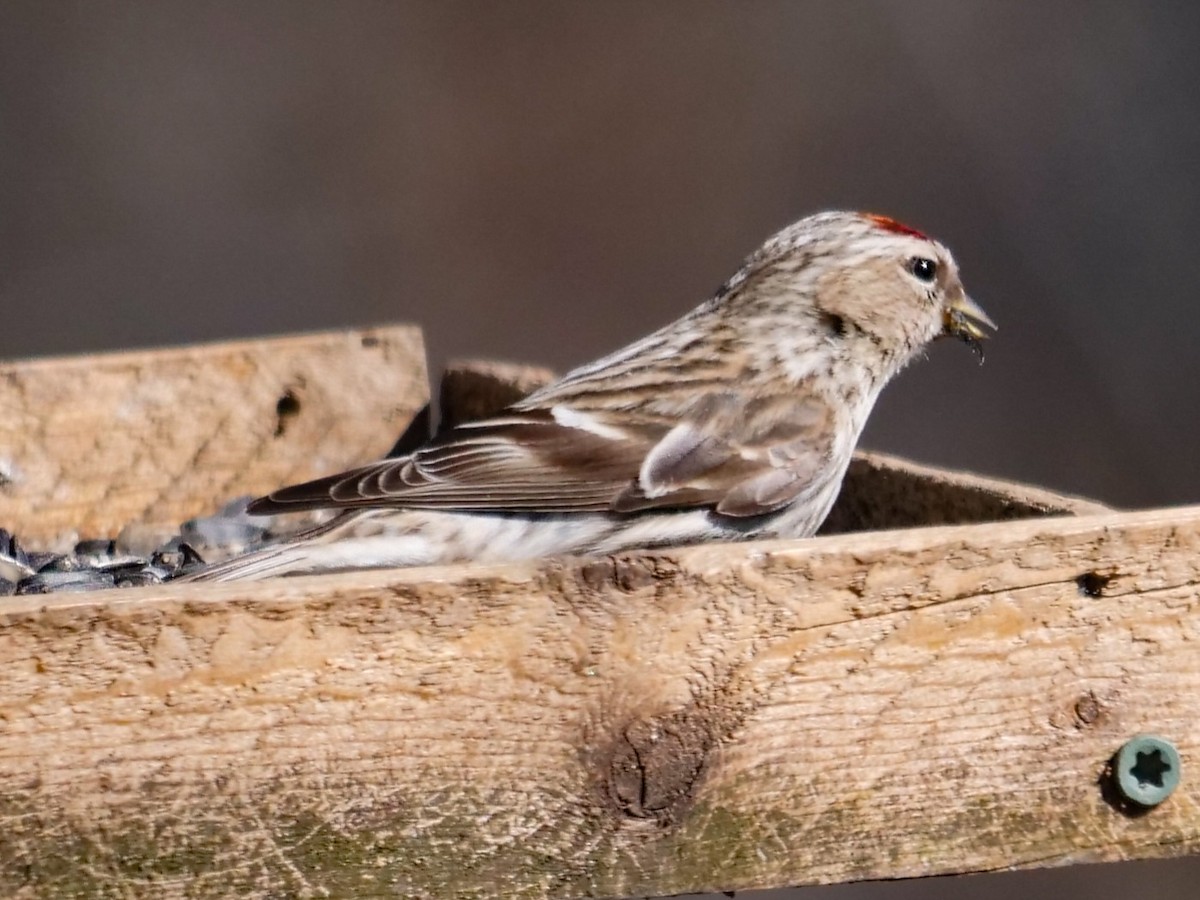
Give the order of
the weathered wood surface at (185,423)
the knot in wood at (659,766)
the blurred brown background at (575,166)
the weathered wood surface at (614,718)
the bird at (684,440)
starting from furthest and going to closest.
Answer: the blurred brown background at (575,166), the weathered wood surface at (185,423), the bird at (684,440), the knot in wood at (659,766), the weathered wood surface at (614,718)

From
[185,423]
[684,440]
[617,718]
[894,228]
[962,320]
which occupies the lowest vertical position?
[185,423]

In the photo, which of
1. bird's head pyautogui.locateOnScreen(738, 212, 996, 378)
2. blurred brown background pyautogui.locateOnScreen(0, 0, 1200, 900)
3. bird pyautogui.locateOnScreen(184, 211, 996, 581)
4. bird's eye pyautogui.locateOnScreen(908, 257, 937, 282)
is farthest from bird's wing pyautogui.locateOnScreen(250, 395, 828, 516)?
blurred brown background pyautogui.locateOnScreen(0, 0, 1200, 900)

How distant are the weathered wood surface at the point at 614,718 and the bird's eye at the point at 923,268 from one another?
4.27 ft

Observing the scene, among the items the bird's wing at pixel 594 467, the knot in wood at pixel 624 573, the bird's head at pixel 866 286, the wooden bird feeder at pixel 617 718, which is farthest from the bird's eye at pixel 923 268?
the knot in wood at pixel 624 573

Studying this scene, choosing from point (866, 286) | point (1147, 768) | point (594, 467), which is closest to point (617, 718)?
point (1147, 768)

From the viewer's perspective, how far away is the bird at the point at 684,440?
2746 mm

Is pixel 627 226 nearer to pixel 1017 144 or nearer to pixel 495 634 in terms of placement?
pixel 1017 144

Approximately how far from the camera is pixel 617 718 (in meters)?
2.05

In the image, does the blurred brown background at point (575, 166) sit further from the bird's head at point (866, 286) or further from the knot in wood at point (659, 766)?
the knot in wood at point (659, 766)

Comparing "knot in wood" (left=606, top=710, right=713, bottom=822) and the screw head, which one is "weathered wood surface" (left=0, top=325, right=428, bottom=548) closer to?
"knot in wood" (left=606, top=710, right=713, bottom=822)

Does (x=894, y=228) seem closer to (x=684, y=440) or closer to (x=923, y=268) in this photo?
(x=923, y=268)

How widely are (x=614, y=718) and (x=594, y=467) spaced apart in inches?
31.8

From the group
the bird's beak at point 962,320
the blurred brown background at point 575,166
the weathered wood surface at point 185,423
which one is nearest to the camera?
the bird's beak at point 962,320

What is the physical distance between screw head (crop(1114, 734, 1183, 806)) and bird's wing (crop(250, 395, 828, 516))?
83 centimetres
